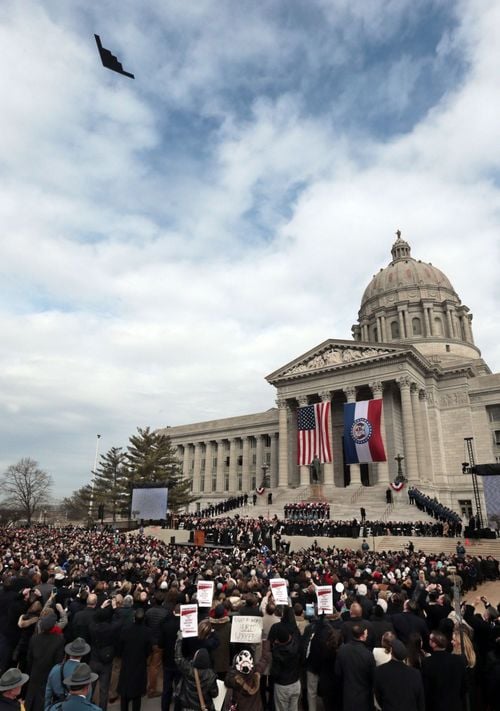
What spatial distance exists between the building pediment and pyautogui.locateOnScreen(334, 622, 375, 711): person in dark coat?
44.7 m

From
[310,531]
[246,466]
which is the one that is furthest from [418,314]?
[310,531]

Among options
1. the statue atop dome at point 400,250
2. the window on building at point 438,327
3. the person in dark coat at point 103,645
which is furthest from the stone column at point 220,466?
the person in dark coat at point 103,645

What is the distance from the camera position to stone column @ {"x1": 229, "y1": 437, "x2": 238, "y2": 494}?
68.3 metres

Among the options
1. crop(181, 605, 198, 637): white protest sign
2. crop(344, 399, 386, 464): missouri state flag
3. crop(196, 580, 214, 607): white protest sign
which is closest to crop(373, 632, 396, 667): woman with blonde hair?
crop(181, 605, 198, 637): white protest sign

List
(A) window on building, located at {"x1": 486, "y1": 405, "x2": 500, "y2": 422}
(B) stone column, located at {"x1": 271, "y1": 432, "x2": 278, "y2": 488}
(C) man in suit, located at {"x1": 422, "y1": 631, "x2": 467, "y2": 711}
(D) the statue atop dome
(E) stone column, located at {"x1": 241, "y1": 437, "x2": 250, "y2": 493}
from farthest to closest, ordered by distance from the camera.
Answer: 1. (D) the statue atop dome
2. (E) stone column, located at {"x1": 241, "y1": 437, "x2": 250, "y2": 493}
3. (B) stone column, located at {"x1": 271, "y1": 432, "x2": 278, "y2": 488}
4. (A) window on building, located at {"x1": 486, "y1": 405, "x2": 500, "y2": 422}
5. (C) man in suit, located at {"x1": 422, "y1": 631, "x2": 467, "y2": 711}

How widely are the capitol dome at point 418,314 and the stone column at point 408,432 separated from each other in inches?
709

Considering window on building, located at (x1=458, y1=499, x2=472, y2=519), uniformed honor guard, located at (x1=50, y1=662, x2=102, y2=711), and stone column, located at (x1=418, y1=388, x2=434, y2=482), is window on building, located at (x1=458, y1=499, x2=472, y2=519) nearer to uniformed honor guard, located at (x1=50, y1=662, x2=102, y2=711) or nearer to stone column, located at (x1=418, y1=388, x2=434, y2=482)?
stone column, located at (x1=418, y1=388, x2=434, y2=482)

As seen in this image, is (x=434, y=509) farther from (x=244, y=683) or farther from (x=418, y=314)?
(x=418, y=314)

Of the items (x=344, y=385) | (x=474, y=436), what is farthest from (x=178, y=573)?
(x=474, y=436)

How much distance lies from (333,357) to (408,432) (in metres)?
11.8

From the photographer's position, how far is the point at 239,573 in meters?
13.3

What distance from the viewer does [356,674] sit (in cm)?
590

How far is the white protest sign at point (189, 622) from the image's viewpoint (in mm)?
6342

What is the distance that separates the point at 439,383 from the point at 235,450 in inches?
1217
